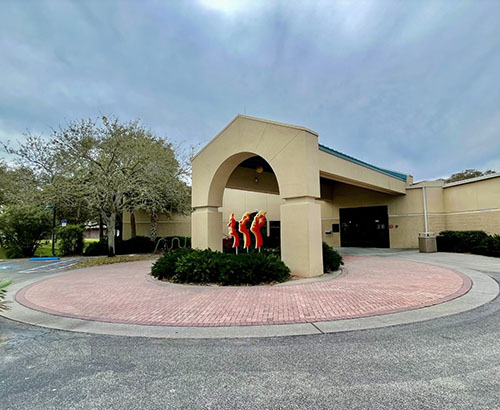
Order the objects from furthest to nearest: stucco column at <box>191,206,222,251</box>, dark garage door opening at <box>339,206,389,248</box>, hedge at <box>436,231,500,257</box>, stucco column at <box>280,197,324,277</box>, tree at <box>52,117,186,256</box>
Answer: dark garage door opening at <box>339,206,389,248</box> → tree at <box>52,117,186,256</box> → hedge at <box>436,231,500,257</box> → stucco column at <box>191,206,222,251</box> → stucco column at <box>280,197,324,277</box>

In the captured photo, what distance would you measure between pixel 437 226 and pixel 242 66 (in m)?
14.9

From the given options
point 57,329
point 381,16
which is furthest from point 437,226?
point 57,329

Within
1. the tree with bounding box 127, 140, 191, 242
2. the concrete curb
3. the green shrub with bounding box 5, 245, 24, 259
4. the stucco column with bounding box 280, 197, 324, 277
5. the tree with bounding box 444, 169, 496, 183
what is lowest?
the concrete curb

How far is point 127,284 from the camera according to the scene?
8.41 metres

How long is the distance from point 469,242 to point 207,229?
13.8m

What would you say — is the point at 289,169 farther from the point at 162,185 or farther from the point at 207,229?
the point at 162,185

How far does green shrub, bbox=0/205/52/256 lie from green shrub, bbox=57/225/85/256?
134cm

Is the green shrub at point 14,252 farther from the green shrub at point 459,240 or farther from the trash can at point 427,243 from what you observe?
the green shrub at point 459,240

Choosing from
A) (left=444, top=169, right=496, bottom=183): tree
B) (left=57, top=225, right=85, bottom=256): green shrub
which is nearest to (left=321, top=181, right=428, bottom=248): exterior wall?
(left=57, top=225, right=85, bottom=256): green shrub

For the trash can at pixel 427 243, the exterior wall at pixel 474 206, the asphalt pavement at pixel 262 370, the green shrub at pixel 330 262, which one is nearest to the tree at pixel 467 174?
the exterior wall at pixel 474 206

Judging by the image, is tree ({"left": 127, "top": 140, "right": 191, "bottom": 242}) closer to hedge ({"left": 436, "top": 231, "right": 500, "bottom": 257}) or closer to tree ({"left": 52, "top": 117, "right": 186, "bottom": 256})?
tree ({"left": 52, "top": 117, "right": 186, "bottom": 256})

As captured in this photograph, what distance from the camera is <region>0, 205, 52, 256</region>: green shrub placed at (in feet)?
54.7

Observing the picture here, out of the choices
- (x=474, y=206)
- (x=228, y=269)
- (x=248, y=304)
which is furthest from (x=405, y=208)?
(x=248, y=304)

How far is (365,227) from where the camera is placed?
20.1 m
